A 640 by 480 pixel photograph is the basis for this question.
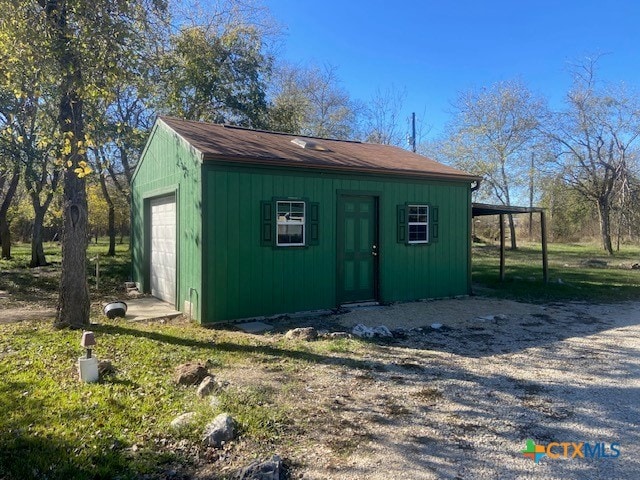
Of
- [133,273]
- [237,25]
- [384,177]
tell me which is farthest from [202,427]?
[237,25]

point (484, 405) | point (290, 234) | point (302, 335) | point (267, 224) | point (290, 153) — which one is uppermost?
point (290, 153)

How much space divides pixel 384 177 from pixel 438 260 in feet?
7.56

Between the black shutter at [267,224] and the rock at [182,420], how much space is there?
4.26 m

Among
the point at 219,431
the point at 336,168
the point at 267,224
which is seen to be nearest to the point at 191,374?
the point at 219,431

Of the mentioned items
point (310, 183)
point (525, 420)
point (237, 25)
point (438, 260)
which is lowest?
point (525, 420)

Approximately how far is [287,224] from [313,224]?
502mm

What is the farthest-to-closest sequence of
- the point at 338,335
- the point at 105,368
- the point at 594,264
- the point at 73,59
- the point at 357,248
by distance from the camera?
the point at 594,264 < the point at 357,248 < the point at 338,335 < the point at 73,59 < the point at 105,368

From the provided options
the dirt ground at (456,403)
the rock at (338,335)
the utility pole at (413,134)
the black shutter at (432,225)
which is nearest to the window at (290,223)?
the dirt ground at (456,403)

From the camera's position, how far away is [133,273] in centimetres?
1147

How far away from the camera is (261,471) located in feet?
8.79

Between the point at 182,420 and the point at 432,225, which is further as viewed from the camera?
the point at 432,225

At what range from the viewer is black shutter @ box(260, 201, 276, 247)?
7539mm

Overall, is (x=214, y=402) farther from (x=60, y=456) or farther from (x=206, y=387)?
(x=60, y=456)

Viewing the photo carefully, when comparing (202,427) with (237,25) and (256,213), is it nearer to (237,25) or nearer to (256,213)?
(256,213)
